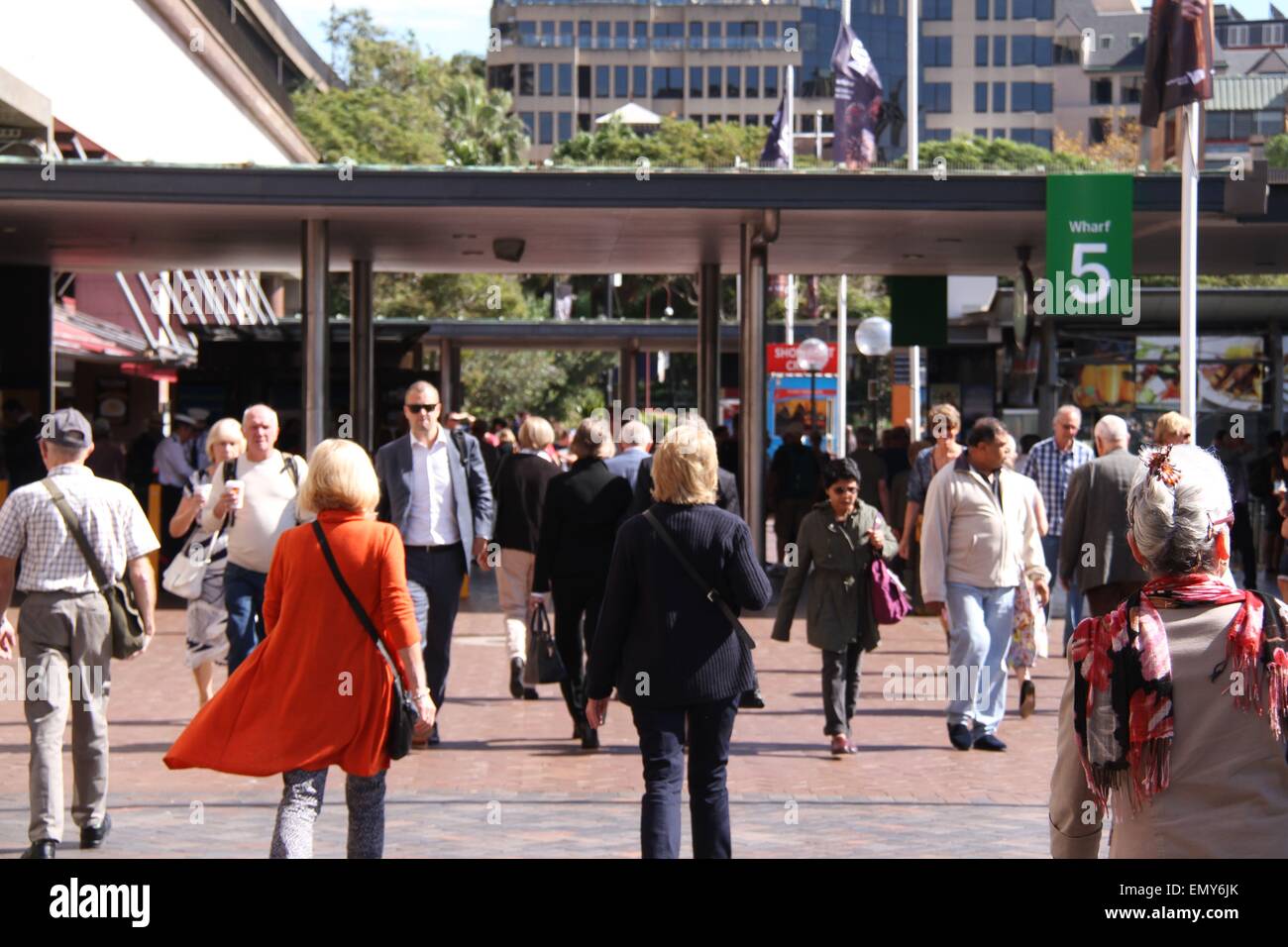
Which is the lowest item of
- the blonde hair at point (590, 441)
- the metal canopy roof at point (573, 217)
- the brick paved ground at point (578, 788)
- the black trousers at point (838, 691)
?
the brick paved ground at point (578, 788)

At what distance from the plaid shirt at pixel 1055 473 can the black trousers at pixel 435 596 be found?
4520 millimetres

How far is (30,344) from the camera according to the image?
2261cm

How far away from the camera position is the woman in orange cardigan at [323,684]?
19.6ft

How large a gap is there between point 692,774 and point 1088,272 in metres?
11.4

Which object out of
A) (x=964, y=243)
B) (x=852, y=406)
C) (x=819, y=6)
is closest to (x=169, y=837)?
(x=964, y=243)

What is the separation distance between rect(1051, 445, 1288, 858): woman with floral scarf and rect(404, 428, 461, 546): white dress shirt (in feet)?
20.9

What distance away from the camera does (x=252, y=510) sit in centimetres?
927

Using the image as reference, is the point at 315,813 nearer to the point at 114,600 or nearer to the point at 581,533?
the point at 114,600

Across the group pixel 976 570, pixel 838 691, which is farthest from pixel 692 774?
pixel 976 570

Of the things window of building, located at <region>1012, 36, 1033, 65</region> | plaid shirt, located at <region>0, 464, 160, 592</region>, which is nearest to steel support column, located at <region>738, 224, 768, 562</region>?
plaid shirt, located at <region>0, 464, 160, 592</region>

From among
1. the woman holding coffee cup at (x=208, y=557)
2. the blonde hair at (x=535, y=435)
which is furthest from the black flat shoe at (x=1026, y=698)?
the woman holding coffee cup at (x=208, y=557)

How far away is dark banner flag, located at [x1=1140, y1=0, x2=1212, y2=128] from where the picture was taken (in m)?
15.0

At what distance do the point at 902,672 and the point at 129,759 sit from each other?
5957mm

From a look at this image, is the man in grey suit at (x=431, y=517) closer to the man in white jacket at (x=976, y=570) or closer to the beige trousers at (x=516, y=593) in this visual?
the beige trousers at (x=516, y=593)
